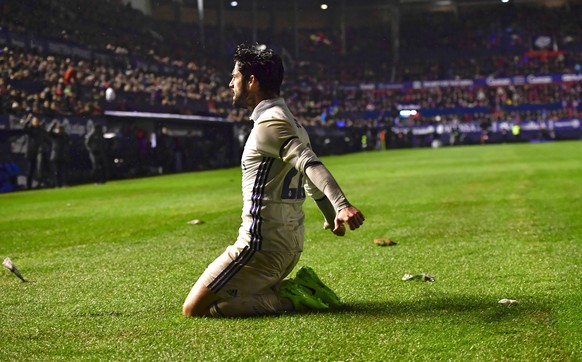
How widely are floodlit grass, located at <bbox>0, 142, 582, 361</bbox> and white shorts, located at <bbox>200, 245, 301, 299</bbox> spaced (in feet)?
0.81

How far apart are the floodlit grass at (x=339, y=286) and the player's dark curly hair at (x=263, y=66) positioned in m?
1.60

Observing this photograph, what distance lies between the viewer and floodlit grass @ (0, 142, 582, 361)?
480 centimetres

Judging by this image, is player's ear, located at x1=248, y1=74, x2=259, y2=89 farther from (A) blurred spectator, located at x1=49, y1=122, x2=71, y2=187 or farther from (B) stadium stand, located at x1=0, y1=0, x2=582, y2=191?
(B) stadium stand, located at x1=0, y1=0, x2=582, y2=191

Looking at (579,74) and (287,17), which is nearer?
(579,74)

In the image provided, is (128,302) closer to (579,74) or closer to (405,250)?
(405,250)

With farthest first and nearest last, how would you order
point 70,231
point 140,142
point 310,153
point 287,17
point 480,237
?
point 287,17 → point 140,142 → point 70,231 → point 480,237 → point 310,153

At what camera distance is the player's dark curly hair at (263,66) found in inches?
227

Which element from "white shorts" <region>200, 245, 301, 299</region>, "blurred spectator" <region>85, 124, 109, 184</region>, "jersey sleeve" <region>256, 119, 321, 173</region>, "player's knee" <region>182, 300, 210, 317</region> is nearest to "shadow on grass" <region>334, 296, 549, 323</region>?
"white shorts" <region>200, 245, 301, 299</region>

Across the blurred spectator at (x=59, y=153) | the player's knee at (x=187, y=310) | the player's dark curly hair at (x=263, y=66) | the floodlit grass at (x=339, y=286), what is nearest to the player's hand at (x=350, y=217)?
the floodlit grass at (x=339, y=286)

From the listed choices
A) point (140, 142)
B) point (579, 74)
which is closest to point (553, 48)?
point (579, 74)

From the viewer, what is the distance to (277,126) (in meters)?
5.58

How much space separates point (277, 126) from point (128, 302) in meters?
Result: 1.94

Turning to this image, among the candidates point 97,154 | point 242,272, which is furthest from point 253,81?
point 97,154

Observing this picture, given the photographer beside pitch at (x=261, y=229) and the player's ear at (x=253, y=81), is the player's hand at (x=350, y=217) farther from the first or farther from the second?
the player's ear at (x=253, y=81)
